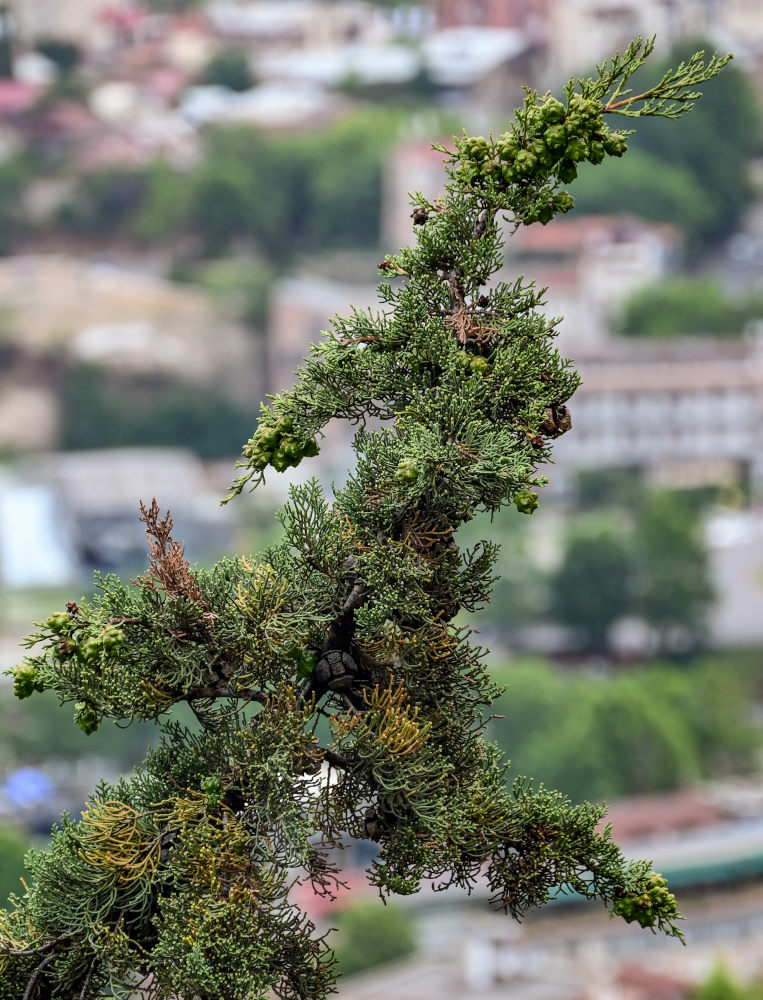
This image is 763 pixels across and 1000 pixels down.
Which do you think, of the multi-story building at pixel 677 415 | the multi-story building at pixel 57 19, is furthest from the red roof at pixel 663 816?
the multi-story building at pixel 57 19

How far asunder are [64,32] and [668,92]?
10137 centimetres

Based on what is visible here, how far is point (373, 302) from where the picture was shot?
67.4 meters

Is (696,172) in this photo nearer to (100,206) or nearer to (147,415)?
(100,206)

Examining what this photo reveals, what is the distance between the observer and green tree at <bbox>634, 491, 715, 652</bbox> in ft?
202

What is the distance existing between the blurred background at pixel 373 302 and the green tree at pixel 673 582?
0.09 m

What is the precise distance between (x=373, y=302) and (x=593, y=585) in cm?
1085

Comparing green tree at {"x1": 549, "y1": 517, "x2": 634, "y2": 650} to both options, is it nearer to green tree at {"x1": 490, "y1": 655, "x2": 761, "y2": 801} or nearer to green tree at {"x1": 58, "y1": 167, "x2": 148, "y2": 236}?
green tree at {"x1": 490, "y1": 655, "x2": 761, "y2": 801}

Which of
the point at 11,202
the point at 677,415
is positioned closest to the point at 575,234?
the point at 677,415

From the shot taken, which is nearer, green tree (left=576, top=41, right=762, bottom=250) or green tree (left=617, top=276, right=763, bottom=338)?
green tree (left=617, top=276, right=763, bottom=338)

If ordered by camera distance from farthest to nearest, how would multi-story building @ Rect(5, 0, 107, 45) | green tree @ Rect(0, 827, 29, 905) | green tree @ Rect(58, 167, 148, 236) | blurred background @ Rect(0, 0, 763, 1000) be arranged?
multi-story building @ Rect(5, 0, 107, 45) → green tree @ Rect(58, 167, 148, 236) → blurred background @ Rect(0, 0, 763, 1000) → green tree @ Rect(0, 827, 29, 905)

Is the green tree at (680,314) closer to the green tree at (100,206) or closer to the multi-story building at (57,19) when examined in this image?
the green tree at (100,206)

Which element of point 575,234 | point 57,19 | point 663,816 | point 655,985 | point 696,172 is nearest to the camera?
point 655,985


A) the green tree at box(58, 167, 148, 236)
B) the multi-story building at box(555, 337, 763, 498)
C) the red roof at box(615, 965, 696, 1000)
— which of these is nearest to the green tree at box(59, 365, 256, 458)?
the multi-story building at box(555, 337, 763, 498)

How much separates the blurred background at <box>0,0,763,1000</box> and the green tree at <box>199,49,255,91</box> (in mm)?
98
